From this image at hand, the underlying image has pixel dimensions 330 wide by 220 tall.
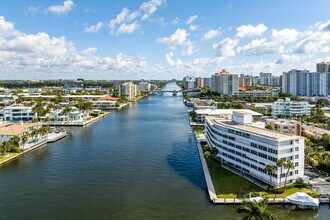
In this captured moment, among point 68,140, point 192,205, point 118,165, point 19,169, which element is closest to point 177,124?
point 68,140

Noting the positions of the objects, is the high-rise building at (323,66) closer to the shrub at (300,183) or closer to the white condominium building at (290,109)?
the white condominium building at (290,109)

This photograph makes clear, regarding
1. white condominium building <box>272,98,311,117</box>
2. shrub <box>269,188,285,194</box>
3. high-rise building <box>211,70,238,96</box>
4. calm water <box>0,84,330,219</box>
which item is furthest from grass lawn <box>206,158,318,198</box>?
high-rise building <box>211,70,238,96</box>

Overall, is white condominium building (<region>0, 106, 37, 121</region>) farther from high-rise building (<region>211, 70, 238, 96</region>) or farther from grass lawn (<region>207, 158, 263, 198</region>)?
high-rise building (<region>211, 70, 238, 96</region>)

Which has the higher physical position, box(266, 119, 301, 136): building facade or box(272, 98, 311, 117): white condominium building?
box(272, 98, 311, 117): white condominium building

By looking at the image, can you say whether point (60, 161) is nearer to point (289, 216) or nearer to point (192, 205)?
point (192, 205)

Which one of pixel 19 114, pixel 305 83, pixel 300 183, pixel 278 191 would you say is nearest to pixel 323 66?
pixel 305 83

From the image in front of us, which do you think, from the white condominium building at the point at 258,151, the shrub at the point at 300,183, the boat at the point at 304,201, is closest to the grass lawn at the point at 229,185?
the white condominium building at the point at 258,151
